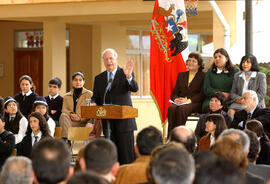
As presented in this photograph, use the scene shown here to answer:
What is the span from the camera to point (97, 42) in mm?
14555

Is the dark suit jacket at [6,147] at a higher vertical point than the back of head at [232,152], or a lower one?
lower

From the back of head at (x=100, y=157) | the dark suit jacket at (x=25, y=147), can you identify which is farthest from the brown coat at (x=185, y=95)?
the back of head at (x=100, y=157)

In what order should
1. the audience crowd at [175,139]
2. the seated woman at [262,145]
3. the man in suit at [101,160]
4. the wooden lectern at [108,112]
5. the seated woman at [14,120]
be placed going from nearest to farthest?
1. the audience crowd at [175,139]
2. the man in suit at [101,160]
3. the seated woman at [262,145]
4. the wooden lectern at [108,112]
5. the seated woman at [14,120]

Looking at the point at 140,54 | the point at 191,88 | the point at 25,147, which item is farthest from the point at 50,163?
the point at 140,54

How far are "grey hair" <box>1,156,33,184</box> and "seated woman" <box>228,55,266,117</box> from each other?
197 inches

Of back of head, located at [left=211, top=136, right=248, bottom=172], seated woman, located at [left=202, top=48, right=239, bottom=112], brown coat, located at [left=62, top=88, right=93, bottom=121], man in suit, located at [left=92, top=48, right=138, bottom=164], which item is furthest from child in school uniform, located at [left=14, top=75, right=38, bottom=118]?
back of head, located at [left=211, top=136, right=248, bottom=172]

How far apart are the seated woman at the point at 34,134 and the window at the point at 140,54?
8146 mm

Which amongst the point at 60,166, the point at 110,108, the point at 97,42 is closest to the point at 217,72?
the point at 110,108

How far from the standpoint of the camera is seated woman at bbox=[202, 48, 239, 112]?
7.81 meters

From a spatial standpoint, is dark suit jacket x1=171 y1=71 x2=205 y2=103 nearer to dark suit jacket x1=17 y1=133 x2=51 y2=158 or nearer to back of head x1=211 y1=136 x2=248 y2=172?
dark suit jacket x1=17 y1=133 x2=51 y2=158

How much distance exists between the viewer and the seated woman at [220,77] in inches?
308

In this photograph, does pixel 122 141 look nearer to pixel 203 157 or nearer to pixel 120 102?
pixel 120 102

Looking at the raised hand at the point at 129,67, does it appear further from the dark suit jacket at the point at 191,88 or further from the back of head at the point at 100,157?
the back of head at the point at 100,157

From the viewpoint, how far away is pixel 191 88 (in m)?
8.16
